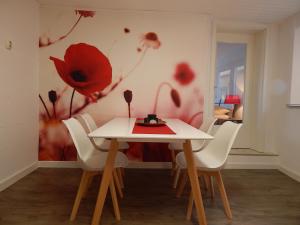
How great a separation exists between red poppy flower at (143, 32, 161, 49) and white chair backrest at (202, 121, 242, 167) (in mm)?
1645

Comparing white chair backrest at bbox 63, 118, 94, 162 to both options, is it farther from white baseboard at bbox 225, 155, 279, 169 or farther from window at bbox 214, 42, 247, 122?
window at bbox 214, 42, 247, 122

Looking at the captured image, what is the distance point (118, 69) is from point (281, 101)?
2.38 metres

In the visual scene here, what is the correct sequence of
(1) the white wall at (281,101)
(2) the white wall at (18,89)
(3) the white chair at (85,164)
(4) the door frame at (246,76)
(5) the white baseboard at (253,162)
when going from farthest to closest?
(4) the door frame at (246,76)
(5) the white baseboard at (253,162)
(1) the white wall at (281,101)
(2) the white wall at (18,89)
(3) the white chair at (85,164)

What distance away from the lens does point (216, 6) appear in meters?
3.02

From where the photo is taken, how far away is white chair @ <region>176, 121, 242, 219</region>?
1.82 meters

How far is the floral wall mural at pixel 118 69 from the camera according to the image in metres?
3.20

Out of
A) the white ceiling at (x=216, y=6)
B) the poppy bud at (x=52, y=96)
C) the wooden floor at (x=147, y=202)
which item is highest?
the white ceiling at (x=216, y=6)

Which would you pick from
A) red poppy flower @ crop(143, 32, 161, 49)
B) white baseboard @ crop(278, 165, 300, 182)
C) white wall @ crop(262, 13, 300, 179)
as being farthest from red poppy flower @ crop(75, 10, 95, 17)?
white baseboard @ crop(278, 165, 300, 182)

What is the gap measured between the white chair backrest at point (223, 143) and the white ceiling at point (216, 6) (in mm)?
1700

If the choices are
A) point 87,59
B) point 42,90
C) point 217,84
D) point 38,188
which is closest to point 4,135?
point 38,188

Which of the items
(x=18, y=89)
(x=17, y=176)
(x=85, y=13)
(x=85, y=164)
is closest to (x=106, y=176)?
(x=85, y=164)

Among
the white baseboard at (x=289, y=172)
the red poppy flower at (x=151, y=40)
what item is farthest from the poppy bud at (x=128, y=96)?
the white baseboard at (x=289, y=172)

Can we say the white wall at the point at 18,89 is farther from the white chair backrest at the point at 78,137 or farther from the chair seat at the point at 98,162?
the chair seat at the point at 98,162

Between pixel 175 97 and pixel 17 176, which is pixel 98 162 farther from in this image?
pixel 175 97
